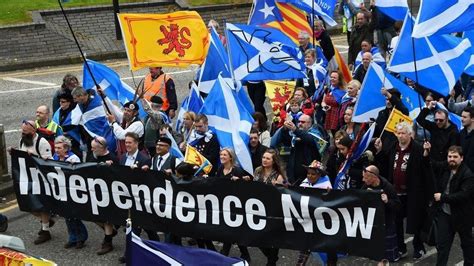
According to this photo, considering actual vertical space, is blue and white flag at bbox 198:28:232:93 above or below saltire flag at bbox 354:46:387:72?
above

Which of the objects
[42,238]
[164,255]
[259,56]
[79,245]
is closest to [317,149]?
[259,56]

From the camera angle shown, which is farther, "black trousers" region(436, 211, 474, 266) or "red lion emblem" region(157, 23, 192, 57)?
"red lion emblem" region(157, 23, 192, 57)

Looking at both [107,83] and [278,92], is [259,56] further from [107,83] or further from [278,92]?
[107,83]

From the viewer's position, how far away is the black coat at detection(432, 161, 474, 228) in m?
9.53

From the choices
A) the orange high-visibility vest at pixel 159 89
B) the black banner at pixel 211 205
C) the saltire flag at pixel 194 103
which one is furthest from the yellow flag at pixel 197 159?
the orange high-visibility vest at pixel 159 89

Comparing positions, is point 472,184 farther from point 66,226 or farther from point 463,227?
point 66,226

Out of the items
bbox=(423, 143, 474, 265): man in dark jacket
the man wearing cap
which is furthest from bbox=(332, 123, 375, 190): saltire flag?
the man wearing cap

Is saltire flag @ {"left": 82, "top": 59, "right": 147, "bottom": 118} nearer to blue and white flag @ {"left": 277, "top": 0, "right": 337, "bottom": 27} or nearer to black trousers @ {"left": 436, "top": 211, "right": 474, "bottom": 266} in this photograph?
blue and white flag @ {"left": 277, "top": 0, "right": 337, "bottom": 27}

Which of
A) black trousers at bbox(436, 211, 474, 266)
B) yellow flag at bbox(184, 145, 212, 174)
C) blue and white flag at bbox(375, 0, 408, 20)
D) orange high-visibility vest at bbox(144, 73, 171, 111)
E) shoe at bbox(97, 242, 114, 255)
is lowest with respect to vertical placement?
shoe at bbox(97, 242, 114, 255)

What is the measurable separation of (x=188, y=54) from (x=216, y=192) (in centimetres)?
352

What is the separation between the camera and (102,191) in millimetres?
10766

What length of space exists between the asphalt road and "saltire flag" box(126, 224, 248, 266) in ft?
5.28

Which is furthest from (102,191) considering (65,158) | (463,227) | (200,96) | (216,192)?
(463,227)

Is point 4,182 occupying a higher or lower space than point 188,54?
lower
